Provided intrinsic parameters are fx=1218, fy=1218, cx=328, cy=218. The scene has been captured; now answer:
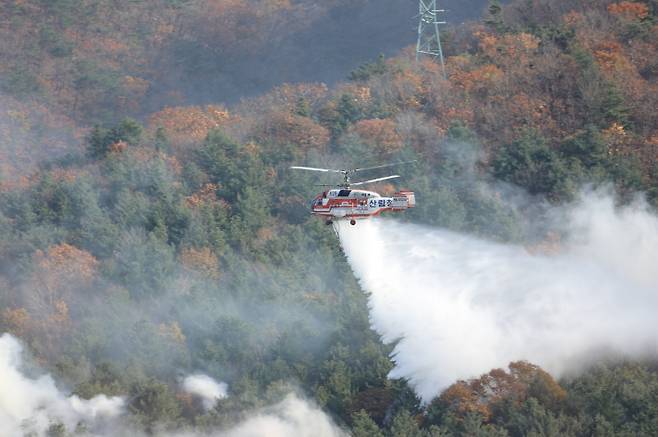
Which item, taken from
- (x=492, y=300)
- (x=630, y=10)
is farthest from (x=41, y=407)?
(x=630, y=10)

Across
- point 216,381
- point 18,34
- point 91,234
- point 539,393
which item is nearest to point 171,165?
point 91,234

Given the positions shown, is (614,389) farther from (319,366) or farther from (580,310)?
(319,366)

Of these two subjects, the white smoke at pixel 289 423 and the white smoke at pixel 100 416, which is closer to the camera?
the white smoke at pixel 289 423

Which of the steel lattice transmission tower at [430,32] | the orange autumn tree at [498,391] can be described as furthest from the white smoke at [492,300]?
the steel lattice transmission tower at [430,32]

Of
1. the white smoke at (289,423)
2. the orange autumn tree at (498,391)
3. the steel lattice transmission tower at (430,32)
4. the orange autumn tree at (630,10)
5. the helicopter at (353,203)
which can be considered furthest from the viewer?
the orange autumn tree at (630,10)

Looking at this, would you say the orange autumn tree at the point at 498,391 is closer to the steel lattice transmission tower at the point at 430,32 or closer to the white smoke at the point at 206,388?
the white smoke at the point at 206,388

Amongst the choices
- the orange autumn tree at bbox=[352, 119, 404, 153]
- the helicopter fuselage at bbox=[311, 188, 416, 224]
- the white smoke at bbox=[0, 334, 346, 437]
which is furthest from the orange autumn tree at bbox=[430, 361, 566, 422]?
the orange autumn tree at bbox=[352, 119, 404, 153]
